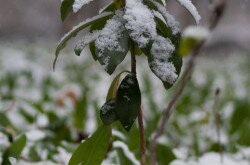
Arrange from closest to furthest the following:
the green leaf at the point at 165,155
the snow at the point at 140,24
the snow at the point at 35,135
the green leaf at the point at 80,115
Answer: the snow at the point at 140,24 < the green leaf at the point at 165,155 < the snow at the point at 35,135 < the green leaf at the point at 80,115

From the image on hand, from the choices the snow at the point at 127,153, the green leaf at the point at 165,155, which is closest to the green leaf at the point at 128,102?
the snow at the point at 127,153

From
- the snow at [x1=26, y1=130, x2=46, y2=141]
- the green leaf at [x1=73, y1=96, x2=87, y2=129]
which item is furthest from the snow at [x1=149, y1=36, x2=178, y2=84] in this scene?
the green leaf at [x1=73, y1=96, x2=87, y2=129]

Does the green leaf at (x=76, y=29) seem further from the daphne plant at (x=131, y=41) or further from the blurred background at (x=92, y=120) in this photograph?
the blurred background at (x=92, y=120)

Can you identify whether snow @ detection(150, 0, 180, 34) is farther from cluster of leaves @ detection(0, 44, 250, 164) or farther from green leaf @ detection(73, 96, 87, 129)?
green leaf @ detection(73, 96, 87, 129)

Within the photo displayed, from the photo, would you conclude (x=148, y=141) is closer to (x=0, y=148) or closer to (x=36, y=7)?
(x=0, y=148)

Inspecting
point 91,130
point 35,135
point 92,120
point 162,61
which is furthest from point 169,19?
point 92,120
